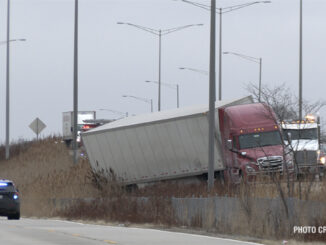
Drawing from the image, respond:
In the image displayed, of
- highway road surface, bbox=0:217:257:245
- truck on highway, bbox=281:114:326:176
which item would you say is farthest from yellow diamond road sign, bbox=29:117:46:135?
highway road surface, bbox=0:217:257:245

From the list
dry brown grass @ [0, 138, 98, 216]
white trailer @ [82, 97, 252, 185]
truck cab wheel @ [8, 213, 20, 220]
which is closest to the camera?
truck cab wheel @ [8, 213, 20, 220]

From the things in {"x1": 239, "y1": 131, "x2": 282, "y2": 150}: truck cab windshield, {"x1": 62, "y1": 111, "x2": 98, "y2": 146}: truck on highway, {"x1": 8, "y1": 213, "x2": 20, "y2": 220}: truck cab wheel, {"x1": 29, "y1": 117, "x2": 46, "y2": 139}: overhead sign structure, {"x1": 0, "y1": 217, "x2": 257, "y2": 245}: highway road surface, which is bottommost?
{"x1": 8, "y1": 213, "x2": 20, "y2": 220}: truck cab wheel

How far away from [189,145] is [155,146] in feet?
6.47

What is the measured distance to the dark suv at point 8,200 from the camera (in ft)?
130

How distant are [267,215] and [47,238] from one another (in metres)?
5.82

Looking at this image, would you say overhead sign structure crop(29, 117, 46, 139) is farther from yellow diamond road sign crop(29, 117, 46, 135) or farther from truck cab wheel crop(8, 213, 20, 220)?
truck cab wheel crop(8, 213, 20, 220)

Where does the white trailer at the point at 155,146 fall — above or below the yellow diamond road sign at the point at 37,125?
below

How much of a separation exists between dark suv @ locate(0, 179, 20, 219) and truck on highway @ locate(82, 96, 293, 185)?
6.02m

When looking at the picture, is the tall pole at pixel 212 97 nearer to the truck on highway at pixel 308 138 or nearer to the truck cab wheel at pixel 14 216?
the truck on highway at pixel 308 138

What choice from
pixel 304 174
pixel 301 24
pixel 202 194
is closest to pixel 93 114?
pixel 301 24

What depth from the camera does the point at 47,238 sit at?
83.6 ft

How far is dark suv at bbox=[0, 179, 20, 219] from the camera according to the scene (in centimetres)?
3953

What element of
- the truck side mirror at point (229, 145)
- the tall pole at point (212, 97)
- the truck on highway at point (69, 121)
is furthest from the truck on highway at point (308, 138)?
the truck on highway at point (69, 121)

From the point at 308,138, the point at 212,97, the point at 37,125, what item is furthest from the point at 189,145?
the point at 37,125
